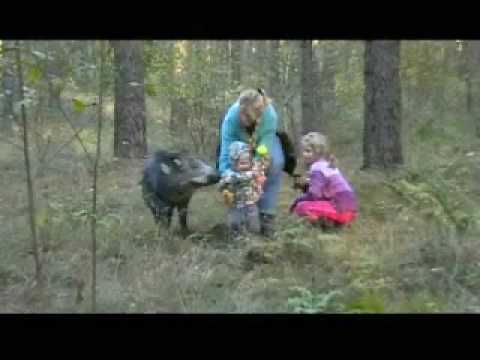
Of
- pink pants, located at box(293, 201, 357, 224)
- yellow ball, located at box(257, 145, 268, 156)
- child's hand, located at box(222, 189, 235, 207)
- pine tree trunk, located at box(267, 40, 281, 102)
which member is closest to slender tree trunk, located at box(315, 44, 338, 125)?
pine tree trunk, located at box(267, 40, 281, 102)

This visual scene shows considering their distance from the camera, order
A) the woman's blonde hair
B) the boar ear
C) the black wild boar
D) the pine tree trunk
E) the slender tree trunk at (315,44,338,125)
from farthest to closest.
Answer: the slender tree trunk at (315,44,338,125)
the pine tree trunk
the boar ear
the black wild boar
the woman's blonde hair

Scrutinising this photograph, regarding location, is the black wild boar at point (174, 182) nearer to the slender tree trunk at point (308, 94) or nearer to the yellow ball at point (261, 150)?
the yellow ball at point (261, 150)

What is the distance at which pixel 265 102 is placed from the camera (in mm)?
7125

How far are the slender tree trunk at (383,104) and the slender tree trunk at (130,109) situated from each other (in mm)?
Result: 4244

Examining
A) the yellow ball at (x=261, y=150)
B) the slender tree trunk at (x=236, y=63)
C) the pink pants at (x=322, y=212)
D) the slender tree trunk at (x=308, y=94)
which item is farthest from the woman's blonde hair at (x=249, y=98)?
the slender tree trunk at (x=236, y=63)

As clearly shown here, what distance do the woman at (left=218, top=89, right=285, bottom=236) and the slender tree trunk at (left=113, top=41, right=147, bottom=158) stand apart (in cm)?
557

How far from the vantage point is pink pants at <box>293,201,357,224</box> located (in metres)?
7.32

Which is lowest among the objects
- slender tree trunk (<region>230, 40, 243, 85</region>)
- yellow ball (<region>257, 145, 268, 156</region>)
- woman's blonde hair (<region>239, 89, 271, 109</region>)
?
yellow ball (<region>257, 145, 268, 156</region>)

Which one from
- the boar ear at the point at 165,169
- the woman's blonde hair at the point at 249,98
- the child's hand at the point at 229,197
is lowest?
the child's hand at the point at 229,197

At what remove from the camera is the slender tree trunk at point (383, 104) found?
396 inches

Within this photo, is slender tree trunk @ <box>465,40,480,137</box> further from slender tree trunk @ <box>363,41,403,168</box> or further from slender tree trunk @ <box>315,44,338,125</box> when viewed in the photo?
slender tree trunk @ <box>363,41,403,168</box>

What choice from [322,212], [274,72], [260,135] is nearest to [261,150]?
[260,135]
